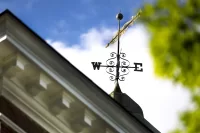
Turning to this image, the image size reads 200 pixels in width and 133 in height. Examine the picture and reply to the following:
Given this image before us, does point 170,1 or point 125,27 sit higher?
point 125,27

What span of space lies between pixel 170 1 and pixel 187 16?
0.24m

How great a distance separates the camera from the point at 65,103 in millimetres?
10125

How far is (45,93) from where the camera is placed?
10.2m

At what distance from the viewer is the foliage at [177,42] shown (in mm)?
5566

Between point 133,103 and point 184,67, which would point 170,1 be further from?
point 133,103

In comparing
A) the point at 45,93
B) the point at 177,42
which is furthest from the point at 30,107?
the point at 177,42

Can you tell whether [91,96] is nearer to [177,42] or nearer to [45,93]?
[45,93]

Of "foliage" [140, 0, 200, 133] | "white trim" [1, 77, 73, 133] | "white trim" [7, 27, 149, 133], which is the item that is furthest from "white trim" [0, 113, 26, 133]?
"foliage" [140, 0, 200, 133]

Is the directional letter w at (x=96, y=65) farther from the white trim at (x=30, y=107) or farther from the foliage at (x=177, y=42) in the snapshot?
the foliage at (x=177, y=42)

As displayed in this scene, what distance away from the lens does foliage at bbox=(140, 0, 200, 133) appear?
18.3 feet

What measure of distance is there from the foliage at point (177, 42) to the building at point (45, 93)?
14.6 ft

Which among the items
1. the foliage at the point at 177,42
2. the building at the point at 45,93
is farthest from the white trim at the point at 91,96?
the foliage at the point at 177,42

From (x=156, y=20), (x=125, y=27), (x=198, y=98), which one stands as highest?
(x=125, y=27)

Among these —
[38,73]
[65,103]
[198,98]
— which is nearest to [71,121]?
[65,103]
